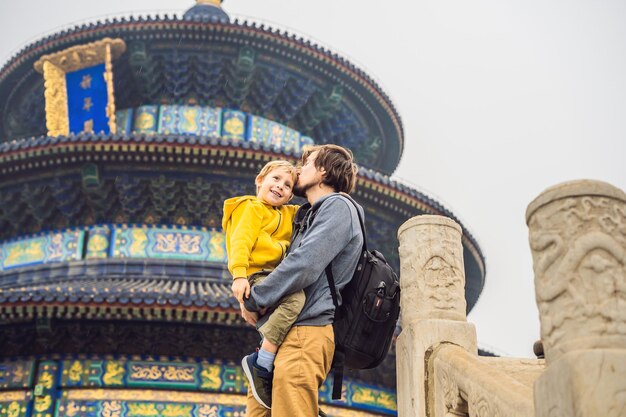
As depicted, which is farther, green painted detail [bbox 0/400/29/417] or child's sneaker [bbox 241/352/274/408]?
green painted detail [bbox 0/400/29/417]

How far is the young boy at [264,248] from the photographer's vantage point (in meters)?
3.54

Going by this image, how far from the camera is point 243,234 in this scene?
369cm

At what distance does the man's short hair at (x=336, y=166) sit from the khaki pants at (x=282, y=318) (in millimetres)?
670

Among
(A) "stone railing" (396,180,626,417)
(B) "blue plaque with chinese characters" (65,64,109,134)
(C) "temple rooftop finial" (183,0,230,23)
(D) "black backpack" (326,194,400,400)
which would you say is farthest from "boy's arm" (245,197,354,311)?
(C) "temple rooftop finial" (183,0,230,23)

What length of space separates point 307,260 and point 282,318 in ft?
0.90

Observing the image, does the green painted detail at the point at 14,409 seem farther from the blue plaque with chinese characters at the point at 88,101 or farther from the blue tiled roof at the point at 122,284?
the blue plaque with chinese characters at the point at 88,101

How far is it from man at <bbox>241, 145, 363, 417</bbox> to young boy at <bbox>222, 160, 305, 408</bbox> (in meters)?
0.03

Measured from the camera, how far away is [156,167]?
42.7ft

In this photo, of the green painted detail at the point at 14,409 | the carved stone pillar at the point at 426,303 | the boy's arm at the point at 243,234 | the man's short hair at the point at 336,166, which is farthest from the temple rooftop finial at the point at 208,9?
the boy's arm at the point at 243,234

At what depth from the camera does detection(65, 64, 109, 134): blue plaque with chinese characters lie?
49.9ft

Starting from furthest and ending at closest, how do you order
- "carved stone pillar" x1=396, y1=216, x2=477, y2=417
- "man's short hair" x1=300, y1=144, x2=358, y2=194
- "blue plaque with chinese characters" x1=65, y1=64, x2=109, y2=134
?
"blue plaque with chinese characters" x1=65, y1=64, x2=109, y2=134 < "carved stone pillar" x1=396, y1=216, x2=477, y2=417 < "man's short hair" x1=300, y1=144, x2=358, y2=194

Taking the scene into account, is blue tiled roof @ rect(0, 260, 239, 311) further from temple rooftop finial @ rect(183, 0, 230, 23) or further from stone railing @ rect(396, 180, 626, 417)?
temple rooftop finial @ rect(183, 0, 230, 23)

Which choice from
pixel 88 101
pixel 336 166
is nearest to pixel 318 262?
pixel 336 166

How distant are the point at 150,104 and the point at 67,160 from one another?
386cm
